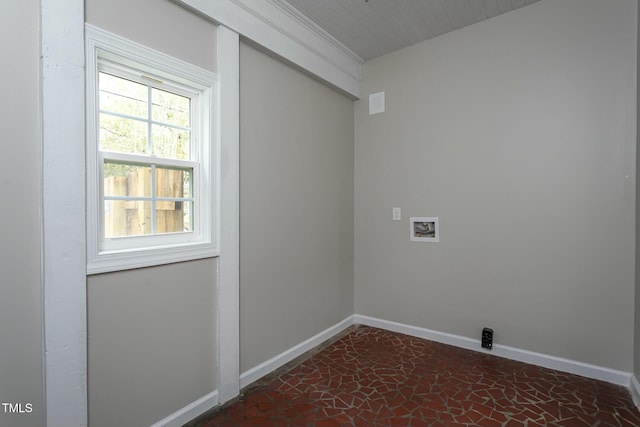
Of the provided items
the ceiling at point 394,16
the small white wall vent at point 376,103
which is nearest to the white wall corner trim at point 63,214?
the ceiling at point 394,16

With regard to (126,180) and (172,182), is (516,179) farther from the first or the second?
(126,180)

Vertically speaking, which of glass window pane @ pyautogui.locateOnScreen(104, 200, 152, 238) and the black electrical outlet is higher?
glass window pane @ pyautogui.locateOnScreen(104, 200, 152, 238)

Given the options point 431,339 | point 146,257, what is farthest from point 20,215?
point 431,339

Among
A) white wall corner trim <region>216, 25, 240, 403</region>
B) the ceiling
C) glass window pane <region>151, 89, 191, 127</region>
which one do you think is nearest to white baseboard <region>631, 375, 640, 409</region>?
white wall corner trim <region>216, 25, 240, 403</region>

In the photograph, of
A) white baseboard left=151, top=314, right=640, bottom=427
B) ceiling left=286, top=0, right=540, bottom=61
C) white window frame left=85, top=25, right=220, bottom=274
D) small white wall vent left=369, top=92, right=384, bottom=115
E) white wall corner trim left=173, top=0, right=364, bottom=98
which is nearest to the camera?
white window frame left=85, top=25, right=220, bottom=274

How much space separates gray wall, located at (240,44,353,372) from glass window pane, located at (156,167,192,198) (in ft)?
1.27

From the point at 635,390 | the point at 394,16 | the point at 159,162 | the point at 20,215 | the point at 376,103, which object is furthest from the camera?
the point at 376,103

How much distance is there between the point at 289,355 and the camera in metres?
2.72

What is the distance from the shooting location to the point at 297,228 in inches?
112

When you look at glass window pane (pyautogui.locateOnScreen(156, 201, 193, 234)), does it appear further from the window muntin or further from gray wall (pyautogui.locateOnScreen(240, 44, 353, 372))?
gray wall (pyautogui.locateOnScreen(240, 44, 353, 372))

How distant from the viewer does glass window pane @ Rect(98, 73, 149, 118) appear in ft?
5.54

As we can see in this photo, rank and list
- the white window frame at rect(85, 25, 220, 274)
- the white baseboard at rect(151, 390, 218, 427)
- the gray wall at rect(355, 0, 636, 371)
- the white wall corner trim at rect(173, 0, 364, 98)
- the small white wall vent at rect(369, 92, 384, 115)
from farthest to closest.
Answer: the small white wall vent at rect(369, 92, 384, 115) → the gray wall at rect(355, 0, 636, 371) → the white wall corner trim at rect(173, 0, 364, 98) → the white baseboard at rect(151, 390, 218, 427) → the white window frame at rect(85, 25, 220, 274)

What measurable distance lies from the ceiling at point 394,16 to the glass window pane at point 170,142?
141cm

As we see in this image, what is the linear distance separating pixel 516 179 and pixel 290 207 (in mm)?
1960
